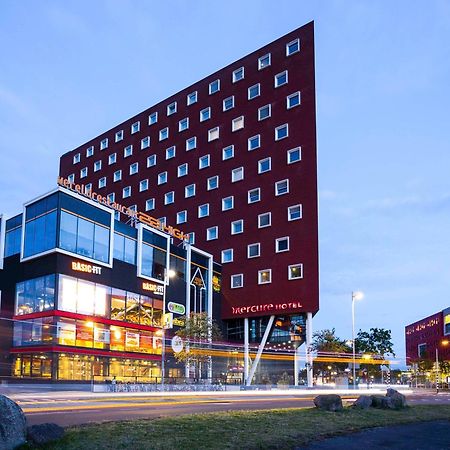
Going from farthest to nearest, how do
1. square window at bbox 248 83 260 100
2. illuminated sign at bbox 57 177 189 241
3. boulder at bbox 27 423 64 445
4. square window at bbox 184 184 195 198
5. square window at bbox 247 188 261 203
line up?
1. square window at bbox 184 184 195 198
2. square window at bbox 248 83 260 100
3. square window at bbox 247 188 261 203
4. illuminated sign at bbox 57 177 189 241
5. boulder at bbox 27 423 64 445

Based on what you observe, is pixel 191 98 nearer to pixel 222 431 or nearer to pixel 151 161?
pixel 151 161

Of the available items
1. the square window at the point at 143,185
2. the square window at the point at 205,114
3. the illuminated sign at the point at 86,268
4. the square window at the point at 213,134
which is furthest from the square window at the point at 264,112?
the illuminated sign at the point at 86,268

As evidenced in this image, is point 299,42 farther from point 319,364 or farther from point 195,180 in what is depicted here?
point 319,364

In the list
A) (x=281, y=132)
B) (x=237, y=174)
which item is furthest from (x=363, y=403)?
(x=237, y=174)

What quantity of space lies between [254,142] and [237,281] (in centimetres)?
1795

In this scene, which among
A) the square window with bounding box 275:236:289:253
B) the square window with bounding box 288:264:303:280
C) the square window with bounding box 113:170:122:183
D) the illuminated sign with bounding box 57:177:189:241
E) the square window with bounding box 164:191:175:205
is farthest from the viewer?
the square window with bounding box 113:170:122:183

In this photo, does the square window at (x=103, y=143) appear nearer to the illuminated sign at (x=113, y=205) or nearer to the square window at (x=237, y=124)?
the square window at (x=237, y=124)

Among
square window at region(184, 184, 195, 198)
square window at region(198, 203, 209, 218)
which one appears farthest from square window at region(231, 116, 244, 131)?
square window at region(198, 203, 209, 218)

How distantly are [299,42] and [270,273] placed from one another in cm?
2941

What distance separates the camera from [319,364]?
73062mm

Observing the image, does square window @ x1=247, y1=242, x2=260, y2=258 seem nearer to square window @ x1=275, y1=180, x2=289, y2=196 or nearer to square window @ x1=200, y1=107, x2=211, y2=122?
square window @ x1=275, y1=180, x2=289, y2=196

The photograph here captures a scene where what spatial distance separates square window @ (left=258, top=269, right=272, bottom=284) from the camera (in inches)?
2782

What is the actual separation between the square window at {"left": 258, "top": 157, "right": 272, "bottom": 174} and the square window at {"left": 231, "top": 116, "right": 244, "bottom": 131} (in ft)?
21.5

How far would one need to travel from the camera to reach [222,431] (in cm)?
1448
